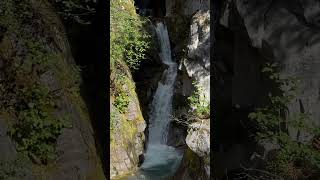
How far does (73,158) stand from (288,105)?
311cm

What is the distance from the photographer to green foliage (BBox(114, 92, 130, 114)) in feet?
47.0

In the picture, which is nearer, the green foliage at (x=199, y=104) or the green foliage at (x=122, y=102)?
the green foliage at (x=199, y=104)

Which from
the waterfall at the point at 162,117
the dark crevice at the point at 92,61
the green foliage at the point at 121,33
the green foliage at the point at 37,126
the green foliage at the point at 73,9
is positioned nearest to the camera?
the green foliage at the point at 37,126

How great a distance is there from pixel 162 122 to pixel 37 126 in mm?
13295

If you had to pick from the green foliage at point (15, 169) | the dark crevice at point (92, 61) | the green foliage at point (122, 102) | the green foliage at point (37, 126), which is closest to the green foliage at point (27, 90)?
the green foliage at point (37, 126)

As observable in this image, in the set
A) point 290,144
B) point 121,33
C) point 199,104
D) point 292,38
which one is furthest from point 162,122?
point 290,144

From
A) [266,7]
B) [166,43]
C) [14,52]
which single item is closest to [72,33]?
[14,52]

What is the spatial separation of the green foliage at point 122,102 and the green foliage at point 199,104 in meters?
2.83

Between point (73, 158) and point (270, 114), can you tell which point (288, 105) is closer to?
point (270, 114)

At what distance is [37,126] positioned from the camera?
14.3 feet

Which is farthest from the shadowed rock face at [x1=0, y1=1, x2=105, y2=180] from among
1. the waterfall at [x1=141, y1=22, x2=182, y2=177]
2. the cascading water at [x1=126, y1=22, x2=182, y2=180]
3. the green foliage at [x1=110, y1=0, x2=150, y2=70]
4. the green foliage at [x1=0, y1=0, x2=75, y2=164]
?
the waterfall at [x1=141, y1=22, x2=182, y2=177]

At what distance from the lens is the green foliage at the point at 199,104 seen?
478 inches

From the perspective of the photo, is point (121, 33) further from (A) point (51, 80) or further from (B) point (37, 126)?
(B) point (37, 126)

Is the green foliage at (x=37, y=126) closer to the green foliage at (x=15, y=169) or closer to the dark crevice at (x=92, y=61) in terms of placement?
the green foliage at (x=15, y=169)
